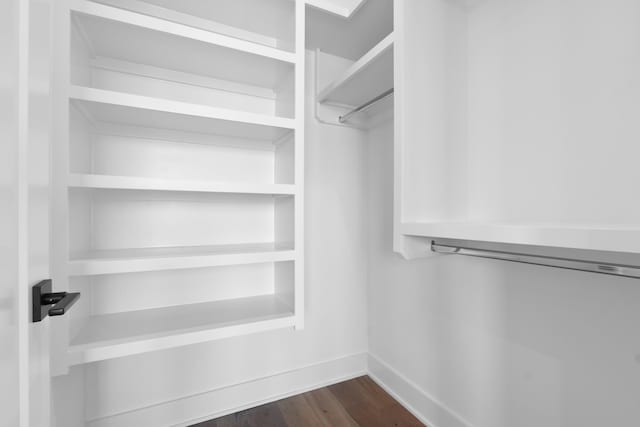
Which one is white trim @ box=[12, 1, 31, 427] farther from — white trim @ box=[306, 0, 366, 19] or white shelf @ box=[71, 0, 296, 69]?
white trim @ box=[306, 0, 366, 19]

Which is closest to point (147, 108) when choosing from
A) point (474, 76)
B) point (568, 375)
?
point (474, 76)

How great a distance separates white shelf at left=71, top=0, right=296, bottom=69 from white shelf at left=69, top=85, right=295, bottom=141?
8.6 inches

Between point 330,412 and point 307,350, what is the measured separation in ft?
1.04

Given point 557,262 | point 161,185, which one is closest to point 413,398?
point 557,262

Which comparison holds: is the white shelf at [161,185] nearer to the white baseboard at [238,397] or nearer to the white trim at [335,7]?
the white trim at [335,7]

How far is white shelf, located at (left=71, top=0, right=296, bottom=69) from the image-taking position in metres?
0.86

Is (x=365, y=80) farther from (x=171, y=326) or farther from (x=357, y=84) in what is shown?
(x=171, y=326)

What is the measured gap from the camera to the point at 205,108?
3.16ft

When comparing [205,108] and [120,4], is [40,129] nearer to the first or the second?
[205,108]

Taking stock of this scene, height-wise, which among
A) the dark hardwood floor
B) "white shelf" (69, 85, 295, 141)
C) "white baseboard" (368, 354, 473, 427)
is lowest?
the dark hardwood floor

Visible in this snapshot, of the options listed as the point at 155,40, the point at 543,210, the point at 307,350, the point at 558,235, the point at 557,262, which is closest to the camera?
the point at 558,235

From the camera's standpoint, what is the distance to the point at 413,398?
141 cm

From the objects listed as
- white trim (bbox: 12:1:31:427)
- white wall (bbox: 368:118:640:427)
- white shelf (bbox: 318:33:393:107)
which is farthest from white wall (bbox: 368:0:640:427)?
white trim (bbox: 12:1:31:427)

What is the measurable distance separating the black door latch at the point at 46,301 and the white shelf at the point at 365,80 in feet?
3.89
